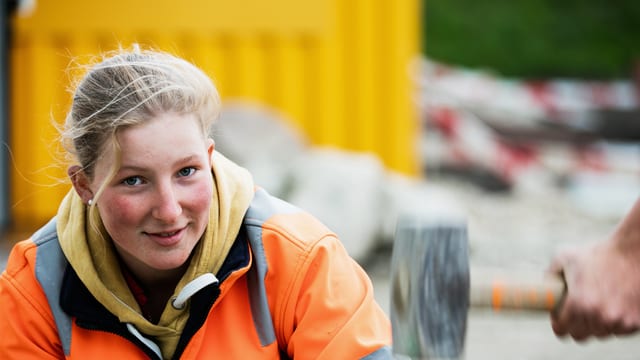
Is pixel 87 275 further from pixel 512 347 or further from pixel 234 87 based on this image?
pixel 234 87

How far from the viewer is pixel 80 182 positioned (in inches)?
80.9

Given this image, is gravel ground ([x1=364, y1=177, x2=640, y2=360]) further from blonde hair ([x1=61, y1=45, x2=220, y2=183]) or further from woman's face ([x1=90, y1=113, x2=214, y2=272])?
blonde hair ([x1=61, y1=45, x2=220, y2=183])

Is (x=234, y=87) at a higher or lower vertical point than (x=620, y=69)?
higher

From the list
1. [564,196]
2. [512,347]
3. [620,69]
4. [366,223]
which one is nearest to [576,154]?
[564,196]

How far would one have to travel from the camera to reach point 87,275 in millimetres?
2059

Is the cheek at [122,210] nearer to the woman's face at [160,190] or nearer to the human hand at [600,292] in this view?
the woman's face at [160,190]

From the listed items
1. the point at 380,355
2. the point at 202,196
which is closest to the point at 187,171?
the point at 202,196

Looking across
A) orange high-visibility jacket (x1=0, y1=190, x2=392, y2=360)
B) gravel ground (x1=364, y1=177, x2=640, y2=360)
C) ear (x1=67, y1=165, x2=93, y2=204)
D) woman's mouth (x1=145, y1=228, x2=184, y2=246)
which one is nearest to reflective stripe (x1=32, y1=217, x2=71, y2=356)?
orange high-visibility jacket (x1=0, y1=190, x2=392, y2=360)

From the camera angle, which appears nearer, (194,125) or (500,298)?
(500,298)

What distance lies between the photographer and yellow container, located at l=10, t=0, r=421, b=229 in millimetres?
6238

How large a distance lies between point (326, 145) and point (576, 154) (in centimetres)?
475

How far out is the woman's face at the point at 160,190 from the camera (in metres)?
1.92

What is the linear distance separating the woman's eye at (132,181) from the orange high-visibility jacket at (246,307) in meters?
0.26

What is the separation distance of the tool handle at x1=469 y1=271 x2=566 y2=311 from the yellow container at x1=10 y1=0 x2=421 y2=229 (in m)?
4.64
